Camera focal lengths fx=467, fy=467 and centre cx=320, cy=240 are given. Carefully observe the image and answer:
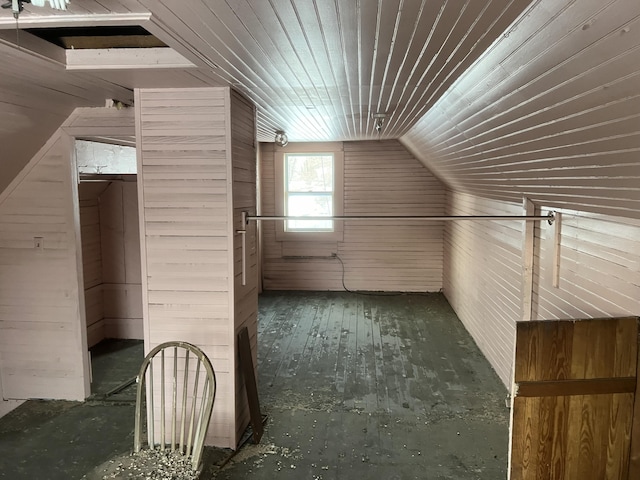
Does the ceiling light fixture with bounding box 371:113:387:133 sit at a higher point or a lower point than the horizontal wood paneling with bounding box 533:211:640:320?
higher

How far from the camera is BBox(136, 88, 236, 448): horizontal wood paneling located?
2.96 m

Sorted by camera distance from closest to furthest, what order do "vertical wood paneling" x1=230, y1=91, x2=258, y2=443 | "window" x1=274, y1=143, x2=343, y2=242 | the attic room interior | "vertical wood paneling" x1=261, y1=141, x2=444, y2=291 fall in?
the attic room interior
"vertical wood paneling" x1=230, y1=91, x2=258, y2=443
"vertical wood paneling" x1=261, y1=141, x2=444, y2=291
"window" x1=274, y1=143, x2=343, y2=242

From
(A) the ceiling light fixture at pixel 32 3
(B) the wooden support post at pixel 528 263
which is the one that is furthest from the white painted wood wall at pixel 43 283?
(B) the wooden support post at pixel 528 263

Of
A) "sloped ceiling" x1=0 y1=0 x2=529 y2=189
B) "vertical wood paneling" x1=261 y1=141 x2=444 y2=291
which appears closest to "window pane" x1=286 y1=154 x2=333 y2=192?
"vertical wood paneling" x1=261 y1=141 x2=444 y2=291

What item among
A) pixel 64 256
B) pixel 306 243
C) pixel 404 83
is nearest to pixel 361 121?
pixel 404 83

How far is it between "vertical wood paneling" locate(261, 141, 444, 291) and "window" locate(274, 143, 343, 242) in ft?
0.40

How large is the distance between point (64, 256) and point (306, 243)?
4.35m

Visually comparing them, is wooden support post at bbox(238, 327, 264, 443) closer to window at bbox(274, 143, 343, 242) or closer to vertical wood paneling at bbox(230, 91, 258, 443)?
vertical wood paneling at bbox(230, 91, 258, 443)

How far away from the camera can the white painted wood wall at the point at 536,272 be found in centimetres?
232

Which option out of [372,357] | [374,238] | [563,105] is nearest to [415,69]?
[563,105]

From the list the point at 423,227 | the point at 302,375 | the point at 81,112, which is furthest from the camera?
the point at 423,227

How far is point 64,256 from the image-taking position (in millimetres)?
3689

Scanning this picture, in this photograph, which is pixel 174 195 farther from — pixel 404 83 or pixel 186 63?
pixel 404 83

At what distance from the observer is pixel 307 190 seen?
7617mm
